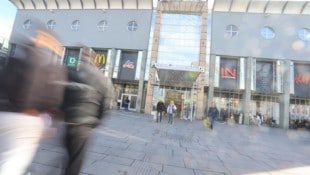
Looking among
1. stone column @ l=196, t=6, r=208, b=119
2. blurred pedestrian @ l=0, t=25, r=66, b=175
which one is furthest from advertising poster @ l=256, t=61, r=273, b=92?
blurred pedestrian @ l=0, t=25, r=66, b=175

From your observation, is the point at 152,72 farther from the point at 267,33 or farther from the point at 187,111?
the point at 267,33

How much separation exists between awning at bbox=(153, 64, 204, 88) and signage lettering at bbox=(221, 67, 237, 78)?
4.72 m

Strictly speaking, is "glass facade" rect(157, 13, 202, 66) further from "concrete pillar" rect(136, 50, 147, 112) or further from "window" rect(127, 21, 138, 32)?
"window" rect(127, 21, 138, 32)

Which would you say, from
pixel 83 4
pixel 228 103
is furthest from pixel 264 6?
pixel 83 4

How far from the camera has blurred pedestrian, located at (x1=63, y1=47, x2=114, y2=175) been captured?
8.16 feet

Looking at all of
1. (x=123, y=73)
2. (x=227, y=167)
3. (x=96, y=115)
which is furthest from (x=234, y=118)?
(x=96, y=115)

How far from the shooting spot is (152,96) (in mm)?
25578

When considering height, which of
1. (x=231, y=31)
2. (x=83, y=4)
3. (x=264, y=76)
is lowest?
(x=264, y=76)

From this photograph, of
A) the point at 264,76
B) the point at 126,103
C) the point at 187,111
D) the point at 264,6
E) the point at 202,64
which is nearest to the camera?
the point at 187,111

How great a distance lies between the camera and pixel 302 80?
26.1 meters

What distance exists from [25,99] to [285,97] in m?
28.0

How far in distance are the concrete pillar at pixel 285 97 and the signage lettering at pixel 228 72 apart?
5037 mm

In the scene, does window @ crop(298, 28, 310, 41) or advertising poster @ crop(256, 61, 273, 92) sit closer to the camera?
advertising poster @ crop(256, 61, 273, 92)

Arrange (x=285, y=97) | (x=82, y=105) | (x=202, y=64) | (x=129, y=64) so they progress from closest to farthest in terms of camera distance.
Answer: (x=82, y=105)
(x=285, y=97)
(x=202, y=64)
(x=129, y=64)
